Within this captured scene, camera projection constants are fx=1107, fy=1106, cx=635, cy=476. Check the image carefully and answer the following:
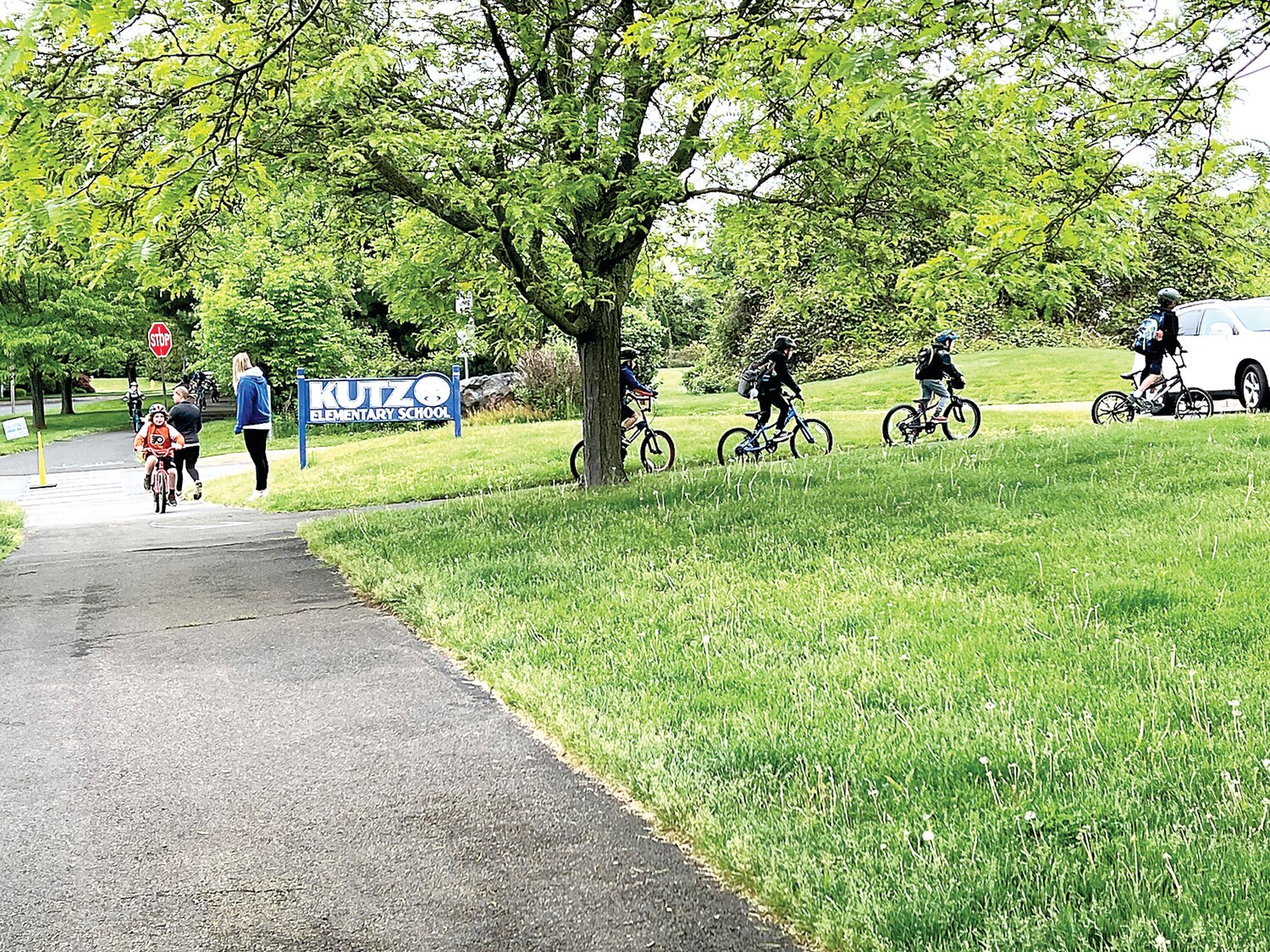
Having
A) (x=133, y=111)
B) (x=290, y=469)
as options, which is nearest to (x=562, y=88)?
(x=133, y=111)

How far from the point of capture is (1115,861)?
A: 3281 millimetres

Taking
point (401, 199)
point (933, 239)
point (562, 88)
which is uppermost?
point (562, 88)

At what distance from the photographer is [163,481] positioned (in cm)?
1602

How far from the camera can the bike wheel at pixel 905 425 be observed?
55.5ft

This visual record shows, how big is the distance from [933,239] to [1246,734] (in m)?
7.89

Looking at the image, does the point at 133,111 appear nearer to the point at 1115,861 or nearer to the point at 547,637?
the point at 547,637

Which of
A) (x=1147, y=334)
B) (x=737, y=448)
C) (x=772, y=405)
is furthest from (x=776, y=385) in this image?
(x=1147, y=334)

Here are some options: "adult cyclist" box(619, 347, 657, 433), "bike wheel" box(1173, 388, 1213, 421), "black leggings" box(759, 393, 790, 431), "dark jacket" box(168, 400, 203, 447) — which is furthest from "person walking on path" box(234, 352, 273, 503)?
"bike wheel" box(1173, 388, 1213, 421)

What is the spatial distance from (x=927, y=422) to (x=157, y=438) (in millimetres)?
11356

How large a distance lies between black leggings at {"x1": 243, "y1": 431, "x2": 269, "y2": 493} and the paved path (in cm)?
817

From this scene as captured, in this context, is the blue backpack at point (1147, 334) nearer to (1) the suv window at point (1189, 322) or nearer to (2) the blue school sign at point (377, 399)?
(1) the suv window at point (1189, 322)

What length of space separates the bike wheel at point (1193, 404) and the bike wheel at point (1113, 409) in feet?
2.56

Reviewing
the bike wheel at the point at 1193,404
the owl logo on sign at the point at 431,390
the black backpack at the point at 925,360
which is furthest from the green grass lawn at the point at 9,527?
the bike wheel at the point at 1193,404

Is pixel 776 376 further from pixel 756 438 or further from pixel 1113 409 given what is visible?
pixel 1113 409
